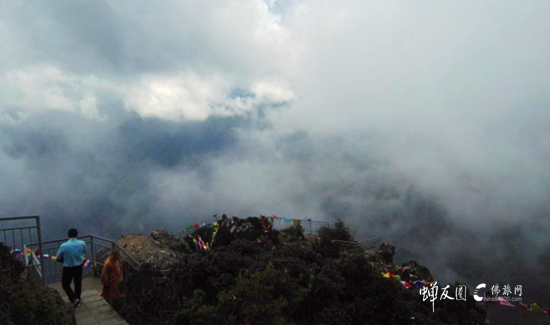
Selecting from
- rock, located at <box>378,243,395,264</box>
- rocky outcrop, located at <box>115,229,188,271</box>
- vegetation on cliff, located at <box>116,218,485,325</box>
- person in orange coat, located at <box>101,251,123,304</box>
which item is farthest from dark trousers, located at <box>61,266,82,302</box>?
rock, located at <box>378,243,395,264</box>

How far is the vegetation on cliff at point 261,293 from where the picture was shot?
600 centimetres

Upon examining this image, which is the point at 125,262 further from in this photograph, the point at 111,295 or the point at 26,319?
the point at 26,319

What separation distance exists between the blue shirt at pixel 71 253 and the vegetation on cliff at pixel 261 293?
51.7 inches

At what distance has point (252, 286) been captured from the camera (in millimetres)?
5949

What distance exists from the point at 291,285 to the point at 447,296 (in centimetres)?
770

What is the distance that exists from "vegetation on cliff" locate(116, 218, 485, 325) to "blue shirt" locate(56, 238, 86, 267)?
4.31ft

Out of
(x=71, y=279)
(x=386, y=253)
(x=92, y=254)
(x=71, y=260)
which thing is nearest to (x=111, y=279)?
(x=71, y=279)

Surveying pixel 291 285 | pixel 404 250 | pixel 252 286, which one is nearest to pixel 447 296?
pixel 291 285

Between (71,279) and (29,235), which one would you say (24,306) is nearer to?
(71,279)

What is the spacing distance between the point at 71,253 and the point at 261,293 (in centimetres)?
485

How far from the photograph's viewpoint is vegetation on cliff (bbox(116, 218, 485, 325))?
600cm

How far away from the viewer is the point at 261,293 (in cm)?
587

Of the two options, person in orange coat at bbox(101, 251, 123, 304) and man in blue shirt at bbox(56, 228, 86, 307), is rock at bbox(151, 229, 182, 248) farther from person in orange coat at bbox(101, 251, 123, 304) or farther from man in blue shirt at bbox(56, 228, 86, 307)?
man in blue shirt at bbox(56, 228, 86, 307)

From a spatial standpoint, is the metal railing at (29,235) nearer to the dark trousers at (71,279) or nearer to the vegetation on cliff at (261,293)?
the dark trousers at (71,279)
